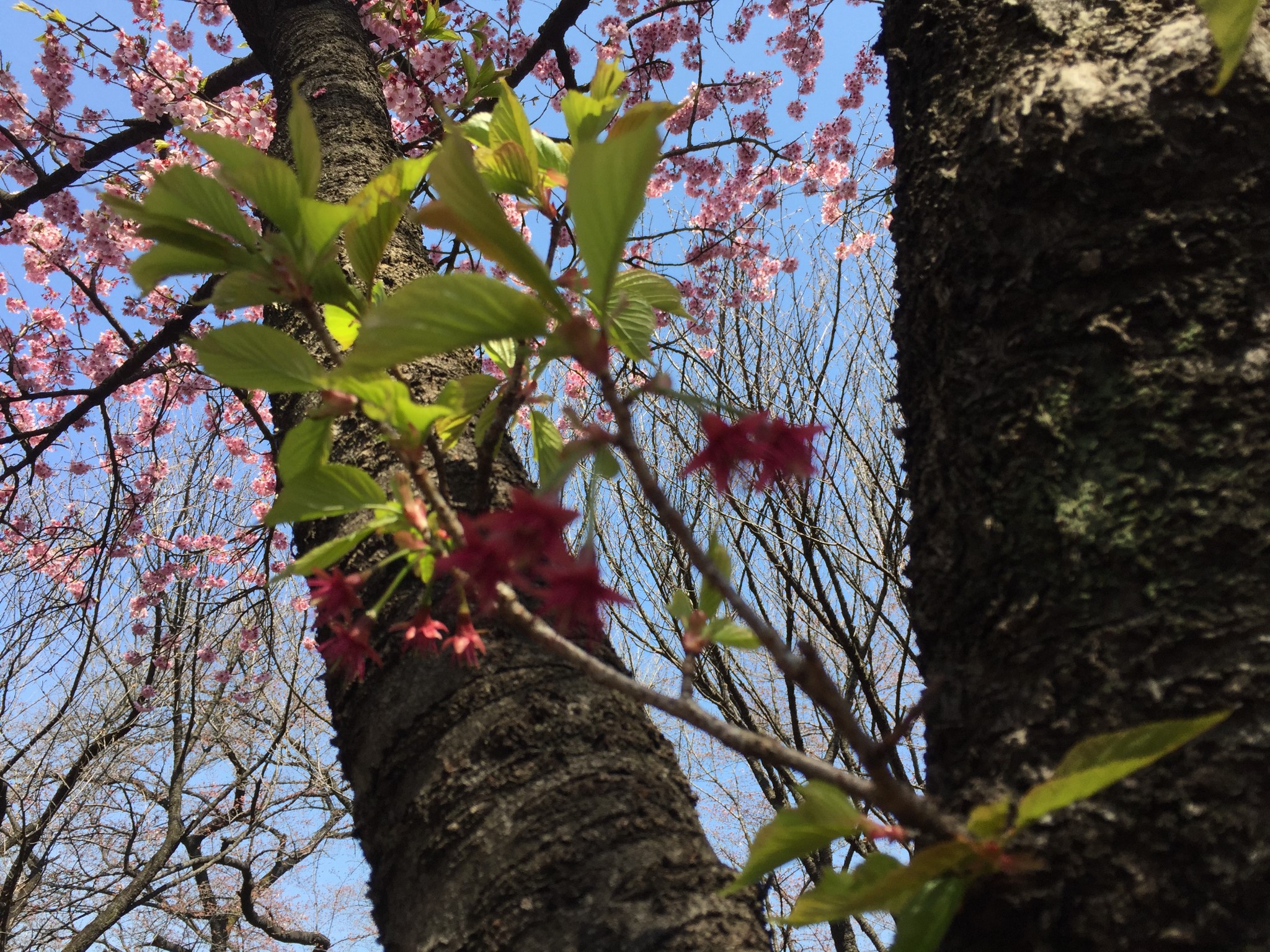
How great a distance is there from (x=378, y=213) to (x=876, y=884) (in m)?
0.45

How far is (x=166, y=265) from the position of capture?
0.44 meters

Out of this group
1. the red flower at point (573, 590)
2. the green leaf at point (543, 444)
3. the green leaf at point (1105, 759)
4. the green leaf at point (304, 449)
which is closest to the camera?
the green leaf at point (1105, 759)

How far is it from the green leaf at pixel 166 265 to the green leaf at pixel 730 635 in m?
0.36

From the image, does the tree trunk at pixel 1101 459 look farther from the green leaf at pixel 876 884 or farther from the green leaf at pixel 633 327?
the green leaf at pixel 633 327

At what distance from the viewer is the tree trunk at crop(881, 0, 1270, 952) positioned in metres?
0.31

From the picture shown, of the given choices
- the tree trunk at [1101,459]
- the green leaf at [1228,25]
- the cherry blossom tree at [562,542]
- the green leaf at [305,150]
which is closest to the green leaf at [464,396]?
the cherry blossom tree at [562,542]

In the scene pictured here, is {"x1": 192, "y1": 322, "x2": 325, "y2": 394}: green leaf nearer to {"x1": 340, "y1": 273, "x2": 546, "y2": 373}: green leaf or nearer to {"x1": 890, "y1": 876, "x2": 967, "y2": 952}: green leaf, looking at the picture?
{"x1": 340, "y1": 273, "x2": 546, "y2": 373}: green leaf

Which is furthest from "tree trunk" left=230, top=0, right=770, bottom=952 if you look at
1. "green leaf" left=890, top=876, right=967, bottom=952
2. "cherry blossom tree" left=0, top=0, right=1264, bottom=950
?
"green leaf" left=890, top=876, right=967, bottom=952

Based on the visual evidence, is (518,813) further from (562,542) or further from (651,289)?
(651,289)

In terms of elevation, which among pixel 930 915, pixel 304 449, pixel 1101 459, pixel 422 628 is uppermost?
pixel 304 449

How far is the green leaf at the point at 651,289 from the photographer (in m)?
0.54

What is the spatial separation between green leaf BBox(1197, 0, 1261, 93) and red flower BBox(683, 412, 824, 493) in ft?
0.71

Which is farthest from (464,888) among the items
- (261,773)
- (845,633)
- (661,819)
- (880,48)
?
(261,773)

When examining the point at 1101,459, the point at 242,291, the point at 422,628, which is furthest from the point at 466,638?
the point at 1101,459
